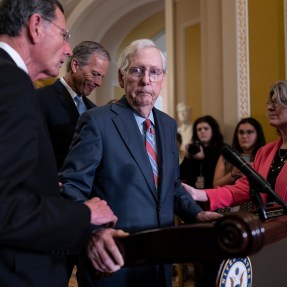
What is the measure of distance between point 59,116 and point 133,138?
754 millimetres

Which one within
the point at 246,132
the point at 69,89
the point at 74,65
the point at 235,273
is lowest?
the point at 235,273

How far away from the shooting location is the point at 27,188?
0.99 meters

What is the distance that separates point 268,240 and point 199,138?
3.39m

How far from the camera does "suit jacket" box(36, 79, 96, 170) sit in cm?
220

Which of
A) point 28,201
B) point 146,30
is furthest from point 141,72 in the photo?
point 146,30

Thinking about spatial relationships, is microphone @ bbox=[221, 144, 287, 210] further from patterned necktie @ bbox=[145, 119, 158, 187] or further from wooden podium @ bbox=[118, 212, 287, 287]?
patterned necktie @ bbox=[145, 119, 158, 187]

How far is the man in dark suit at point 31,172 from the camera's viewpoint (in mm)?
923

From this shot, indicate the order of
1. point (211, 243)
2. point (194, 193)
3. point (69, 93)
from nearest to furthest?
point (211, 243) → point (194, 193) → point (69, 93)

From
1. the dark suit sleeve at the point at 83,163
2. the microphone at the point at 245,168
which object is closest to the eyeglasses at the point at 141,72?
the dark suit sleeve at the point at 83,163

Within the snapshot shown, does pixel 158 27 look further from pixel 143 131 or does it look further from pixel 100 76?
pixel 143 131

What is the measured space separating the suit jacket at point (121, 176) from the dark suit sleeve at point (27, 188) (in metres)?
0.46

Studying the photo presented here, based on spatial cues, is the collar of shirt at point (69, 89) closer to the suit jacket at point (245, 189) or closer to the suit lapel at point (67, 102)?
the suit lapel at point (67, 102)

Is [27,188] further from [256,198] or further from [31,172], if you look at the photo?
[256,198]

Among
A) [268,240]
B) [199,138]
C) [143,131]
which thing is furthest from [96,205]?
[199,138]
